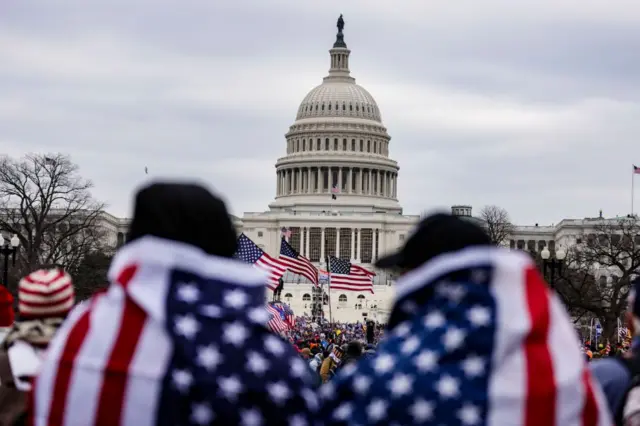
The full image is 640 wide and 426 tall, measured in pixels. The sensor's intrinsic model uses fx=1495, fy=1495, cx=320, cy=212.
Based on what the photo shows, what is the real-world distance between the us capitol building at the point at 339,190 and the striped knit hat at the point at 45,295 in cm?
13926

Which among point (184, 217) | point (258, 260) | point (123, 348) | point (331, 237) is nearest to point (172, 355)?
Answer: point (123, 348)

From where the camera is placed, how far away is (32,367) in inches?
301

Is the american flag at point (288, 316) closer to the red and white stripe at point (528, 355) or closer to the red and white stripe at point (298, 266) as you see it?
the red and white stripe at point (298, 266)

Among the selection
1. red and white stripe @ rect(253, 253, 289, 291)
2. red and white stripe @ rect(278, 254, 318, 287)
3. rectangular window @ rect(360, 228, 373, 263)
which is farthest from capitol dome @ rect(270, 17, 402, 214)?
red and white stripe @ rect(253, 253, 289, 291)

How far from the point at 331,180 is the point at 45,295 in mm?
154831

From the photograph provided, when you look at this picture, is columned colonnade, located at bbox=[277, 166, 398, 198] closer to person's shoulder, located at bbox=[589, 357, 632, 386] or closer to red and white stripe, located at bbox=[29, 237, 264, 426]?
person's shoulder, located at bbox=[589, 357, 632, 386]

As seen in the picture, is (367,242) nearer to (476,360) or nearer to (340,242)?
(340,242)

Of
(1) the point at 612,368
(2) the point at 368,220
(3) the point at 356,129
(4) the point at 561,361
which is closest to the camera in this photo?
(4) the point at 561,361

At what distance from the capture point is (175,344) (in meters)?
5.51

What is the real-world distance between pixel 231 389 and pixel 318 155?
514 feet

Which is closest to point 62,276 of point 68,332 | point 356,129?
point 68,332

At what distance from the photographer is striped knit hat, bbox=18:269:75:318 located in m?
7.61

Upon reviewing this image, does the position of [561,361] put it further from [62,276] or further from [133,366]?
[62,276]

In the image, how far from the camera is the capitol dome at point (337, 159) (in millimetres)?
161375
